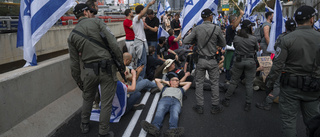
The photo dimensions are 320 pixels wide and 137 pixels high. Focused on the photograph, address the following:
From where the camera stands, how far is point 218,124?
4.29m

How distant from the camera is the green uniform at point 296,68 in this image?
2.90 meters

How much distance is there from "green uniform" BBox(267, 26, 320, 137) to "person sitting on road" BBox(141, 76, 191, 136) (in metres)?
1.52

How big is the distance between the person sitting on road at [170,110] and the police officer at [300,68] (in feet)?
5.09

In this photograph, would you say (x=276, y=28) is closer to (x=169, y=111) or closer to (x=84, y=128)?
(x=169, y=111)

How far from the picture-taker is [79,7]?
138 inches

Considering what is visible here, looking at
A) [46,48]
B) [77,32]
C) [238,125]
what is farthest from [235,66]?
[46,48]

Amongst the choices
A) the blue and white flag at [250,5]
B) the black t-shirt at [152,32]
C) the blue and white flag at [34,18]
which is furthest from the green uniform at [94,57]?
the blue and white flag at [250,5]

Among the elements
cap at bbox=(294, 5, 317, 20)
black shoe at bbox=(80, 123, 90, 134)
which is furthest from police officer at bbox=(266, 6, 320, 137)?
black shoe at bbox=(80, 123, 90, 134)

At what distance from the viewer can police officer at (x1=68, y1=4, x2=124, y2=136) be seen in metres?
3.40

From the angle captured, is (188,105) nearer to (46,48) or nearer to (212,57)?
(212,57)

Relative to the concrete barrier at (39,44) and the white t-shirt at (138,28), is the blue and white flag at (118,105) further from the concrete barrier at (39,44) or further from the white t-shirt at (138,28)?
the concrete barrier at (39,44)

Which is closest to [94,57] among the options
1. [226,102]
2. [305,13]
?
[305,13]

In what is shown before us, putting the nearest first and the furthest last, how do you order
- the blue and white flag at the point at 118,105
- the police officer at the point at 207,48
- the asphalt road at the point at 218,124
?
the asphalt road at the point at 218,124
the blue and white flag at the point at 118,105
the police officer at the point at 207,48

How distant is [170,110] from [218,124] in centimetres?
90
